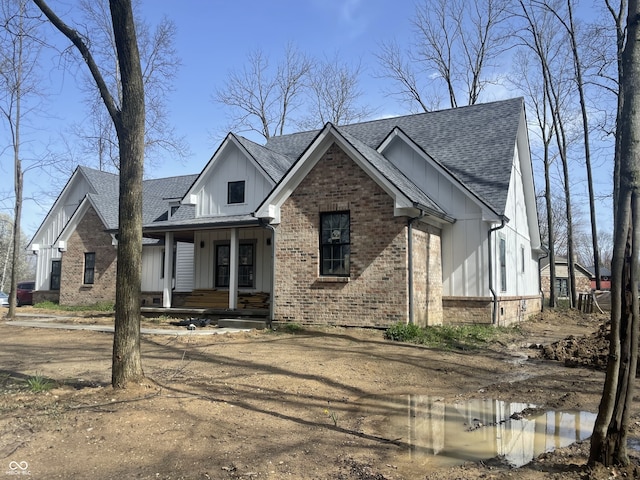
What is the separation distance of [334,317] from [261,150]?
345 inches

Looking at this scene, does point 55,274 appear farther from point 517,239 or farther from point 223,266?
point 517,239

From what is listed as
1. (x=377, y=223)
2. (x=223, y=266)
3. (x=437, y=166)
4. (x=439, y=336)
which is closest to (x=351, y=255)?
(x=377, y=223)

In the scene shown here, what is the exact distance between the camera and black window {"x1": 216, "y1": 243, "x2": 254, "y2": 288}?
18.5 metres

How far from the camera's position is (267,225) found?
577 inches

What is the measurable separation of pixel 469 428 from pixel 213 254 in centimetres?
1502

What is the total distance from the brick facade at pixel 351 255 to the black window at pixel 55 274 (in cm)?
1826

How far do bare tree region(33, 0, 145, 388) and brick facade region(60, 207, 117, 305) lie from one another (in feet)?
61.1


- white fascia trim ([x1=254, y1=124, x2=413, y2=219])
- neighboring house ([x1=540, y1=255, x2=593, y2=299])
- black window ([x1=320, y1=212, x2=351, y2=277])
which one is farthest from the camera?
neighboring house ([x1=540, y1=255, x2=593, y2=299])

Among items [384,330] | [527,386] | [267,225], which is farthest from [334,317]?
[527,386]

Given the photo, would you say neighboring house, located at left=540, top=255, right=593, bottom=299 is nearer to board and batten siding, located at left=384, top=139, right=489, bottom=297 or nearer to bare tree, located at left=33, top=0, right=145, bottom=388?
board and batten siding, located at left=384, top=139, right=489, bottom=297

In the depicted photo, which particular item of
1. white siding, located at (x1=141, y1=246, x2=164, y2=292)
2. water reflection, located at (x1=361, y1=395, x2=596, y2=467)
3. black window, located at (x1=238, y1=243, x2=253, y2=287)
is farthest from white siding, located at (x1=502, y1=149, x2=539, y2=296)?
white siding, located at (x1=141, y1=246, x2=164, y2=292)

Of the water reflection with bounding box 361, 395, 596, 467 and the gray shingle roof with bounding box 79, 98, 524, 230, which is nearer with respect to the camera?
the water reflection with bounding box 361, 395, 596, 467

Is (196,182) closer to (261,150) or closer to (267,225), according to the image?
(261,150)

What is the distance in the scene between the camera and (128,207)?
6859 mm
